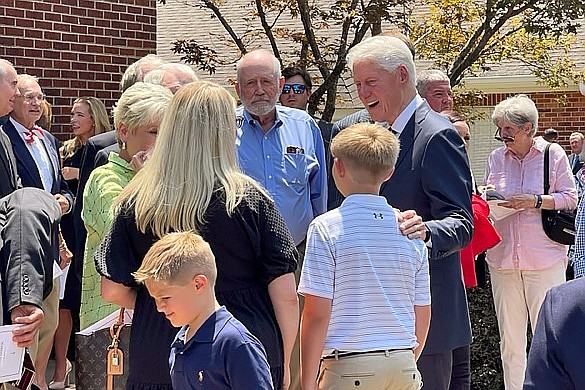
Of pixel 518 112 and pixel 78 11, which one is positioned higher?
pixel 78 11

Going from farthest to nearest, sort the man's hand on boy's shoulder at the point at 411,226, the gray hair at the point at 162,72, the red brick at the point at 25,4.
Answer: the red brick at the point at 25,4
the gray hair at the point at 162,72
the man's hand on boy's shoulder at the point at 411,226

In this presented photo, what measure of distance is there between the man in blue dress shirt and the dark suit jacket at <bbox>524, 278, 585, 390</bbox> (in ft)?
11.1

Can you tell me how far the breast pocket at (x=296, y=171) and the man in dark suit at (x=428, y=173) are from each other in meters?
0.86

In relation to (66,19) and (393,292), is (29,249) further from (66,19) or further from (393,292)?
(66,19)

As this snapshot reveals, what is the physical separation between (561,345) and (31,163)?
4873 millimetres

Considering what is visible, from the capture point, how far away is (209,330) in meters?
3.14

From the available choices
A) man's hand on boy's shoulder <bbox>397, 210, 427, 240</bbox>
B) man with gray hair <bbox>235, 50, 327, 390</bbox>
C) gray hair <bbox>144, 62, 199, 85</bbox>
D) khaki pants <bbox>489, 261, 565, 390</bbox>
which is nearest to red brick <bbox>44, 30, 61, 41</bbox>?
gray hair <bbox>144, 62, 199, 85</bbox>

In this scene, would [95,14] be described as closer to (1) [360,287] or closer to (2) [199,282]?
(1) [360,287]

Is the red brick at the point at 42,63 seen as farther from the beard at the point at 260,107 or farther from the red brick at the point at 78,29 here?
the beard at the point at 260,107

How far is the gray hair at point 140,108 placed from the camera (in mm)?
4172

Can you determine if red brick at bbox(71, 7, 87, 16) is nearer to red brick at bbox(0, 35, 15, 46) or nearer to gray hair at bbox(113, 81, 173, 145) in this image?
red brick at bbox(0, 35, 15, 46)

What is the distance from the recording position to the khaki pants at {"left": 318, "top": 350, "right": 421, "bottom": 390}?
3639mm

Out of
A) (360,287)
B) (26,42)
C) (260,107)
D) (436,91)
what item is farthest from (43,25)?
(360,287)

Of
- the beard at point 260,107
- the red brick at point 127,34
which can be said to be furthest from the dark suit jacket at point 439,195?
the red brick at point 127,34
